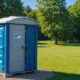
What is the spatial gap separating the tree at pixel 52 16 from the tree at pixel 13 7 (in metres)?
5.22

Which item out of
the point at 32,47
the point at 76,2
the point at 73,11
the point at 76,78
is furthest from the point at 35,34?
the point at 76,2

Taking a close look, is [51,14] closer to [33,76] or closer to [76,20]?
[76,20]

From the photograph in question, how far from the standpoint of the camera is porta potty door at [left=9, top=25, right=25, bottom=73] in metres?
13.9

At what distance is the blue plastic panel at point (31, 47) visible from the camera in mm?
14531

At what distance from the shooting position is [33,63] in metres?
14.8

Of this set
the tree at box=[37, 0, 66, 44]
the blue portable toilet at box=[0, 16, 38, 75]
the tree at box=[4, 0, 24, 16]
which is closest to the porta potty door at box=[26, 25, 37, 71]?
the blue portable toilet at box=[0, 16, 38, 75]

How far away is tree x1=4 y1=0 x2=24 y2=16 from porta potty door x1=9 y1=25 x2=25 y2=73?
59.0m

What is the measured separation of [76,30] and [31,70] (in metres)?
71.5

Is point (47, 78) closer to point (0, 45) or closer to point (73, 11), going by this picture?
point (0, 45)

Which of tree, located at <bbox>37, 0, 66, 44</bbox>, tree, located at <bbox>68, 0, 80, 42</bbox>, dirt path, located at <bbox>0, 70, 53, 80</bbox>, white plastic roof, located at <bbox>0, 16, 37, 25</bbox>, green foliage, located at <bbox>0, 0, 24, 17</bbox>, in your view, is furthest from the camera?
tree, located at <bbox>68, 0, 80, 42</bbox>

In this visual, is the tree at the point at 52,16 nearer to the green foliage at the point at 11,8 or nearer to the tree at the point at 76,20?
the tree at the point at 76,20

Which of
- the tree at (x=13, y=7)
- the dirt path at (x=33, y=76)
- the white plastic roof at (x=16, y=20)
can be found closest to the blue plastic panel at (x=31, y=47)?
the white plastic roof at (x=16, y=20)

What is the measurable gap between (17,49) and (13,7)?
6162cm

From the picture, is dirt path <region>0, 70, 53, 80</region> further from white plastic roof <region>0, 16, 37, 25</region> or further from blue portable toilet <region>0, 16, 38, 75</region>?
white plastic roof <region>0, 16, 37, 25</region>
